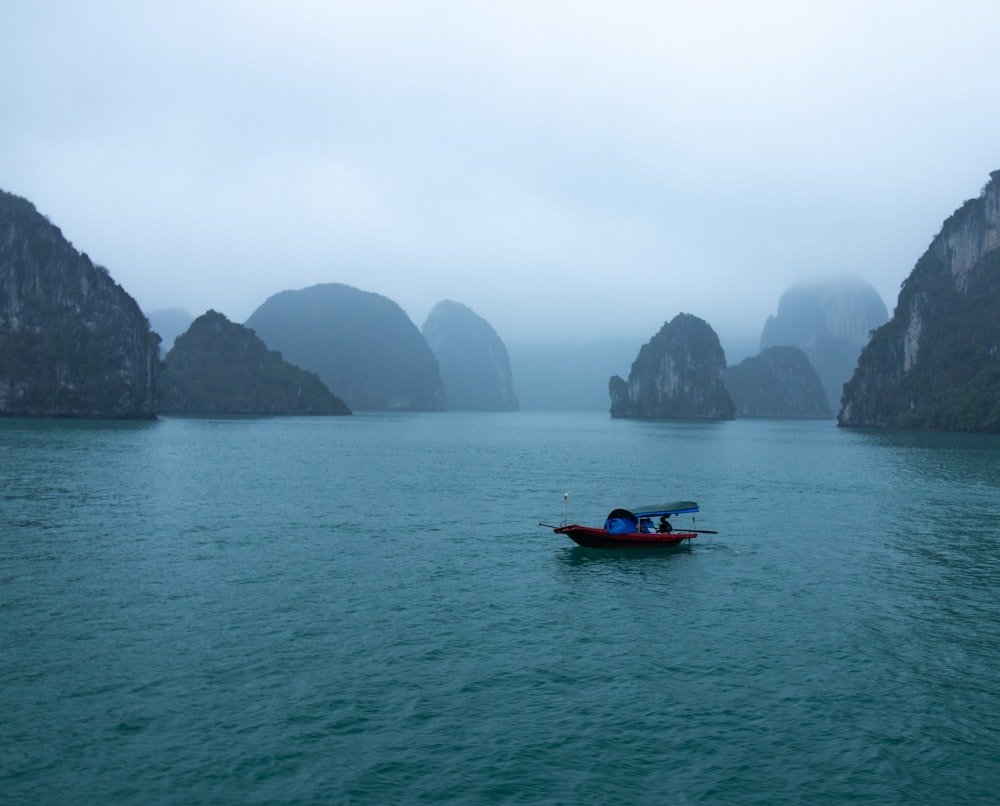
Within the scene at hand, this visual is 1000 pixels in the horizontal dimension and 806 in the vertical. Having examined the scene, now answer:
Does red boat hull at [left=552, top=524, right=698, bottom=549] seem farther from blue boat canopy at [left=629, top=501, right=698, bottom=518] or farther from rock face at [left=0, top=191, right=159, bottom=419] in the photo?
rock face at [left=0, top=191, right=159, bottom=419]

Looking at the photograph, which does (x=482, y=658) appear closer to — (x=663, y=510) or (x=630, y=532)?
(x=630, y=532)

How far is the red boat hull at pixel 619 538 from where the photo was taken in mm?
39000

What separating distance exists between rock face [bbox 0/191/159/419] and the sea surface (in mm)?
146430

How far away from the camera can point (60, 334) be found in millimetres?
180125

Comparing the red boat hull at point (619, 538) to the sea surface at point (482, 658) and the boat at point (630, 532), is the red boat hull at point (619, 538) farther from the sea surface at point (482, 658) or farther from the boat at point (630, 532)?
the sea surface at point (482, 658)

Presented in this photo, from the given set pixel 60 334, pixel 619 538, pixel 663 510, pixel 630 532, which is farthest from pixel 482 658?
pixel 60 334

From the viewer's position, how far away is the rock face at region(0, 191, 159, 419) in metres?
172

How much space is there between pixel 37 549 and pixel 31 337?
170015mm

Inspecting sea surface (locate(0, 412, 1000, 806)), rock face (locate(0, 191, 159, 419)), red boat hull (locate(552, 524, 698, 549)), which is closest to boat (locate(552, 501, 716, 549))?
red boat hull (locate(552, 524, 698, 549))

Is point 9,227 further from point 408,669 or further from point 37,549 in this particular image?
point 408,669

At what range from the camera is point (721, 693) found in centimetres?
2020

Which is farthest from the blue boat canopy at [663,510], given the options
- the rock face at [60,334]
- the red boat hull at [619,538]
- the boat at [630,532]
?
the rock face at [60,334]

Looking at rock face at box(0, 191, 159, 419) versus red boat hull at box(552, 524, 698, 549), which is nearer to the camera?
red boat hull at box(552, 524, 698, 549)

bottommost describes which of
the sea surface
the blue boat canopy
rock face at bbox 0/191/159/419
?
the sea surface
